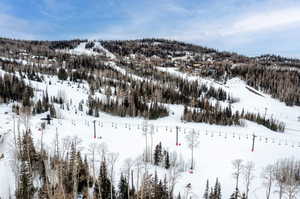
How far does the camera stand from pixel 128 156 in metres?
51.7

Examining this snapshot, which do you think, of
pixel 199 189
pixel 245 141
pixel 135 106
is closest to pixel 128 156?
pixel 199 189

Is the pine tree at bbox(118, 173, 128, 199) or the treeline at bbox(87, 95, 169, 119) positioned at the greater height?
the treeline at bbox(87, 95, 169, 119)

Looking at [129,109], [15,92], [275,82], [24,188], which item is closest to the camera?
[24,188]

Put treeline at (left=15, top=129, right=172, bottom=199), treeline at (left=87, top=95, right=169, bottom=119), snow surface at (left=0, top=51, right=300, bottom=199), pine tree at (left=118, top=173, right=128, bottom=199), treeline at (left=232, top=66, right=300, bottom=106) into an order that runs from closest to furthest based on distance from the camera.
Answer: treeline at (left=15, top=129, right=172, bottom=199), pine tree at (left=118, top=173, right=128, bottom=199), snow surface at (left=0, top=51, right=300, bottom=199), treeline at (left=87, top=95, right=169, bottom=119), treeline at (left=232, top=66, right=300, bottom=106)

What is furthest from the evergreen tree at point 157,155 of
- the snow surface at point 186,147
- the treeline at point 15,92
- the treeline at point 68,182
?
the treeline at point 15,92

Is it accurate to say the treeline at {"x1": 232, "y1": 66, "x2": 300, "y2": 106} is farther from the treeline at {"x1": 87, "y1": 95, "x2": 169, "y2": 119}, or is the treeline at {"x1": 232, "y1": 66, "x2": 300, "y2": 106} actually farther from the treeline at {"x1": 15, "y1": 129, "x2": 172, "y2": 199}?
the treeline at {"x1": 15, "y1": 129, "x2": 172, "y2": 199}

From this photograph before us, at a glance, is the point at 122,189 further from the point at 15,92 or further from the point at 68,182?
the point at 15,92

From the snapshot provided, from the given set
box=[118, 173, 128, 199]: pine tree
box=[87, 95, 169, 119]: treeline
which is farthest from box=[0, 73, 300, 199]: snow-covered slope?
box=[87, 95, 169, 119]: treeline

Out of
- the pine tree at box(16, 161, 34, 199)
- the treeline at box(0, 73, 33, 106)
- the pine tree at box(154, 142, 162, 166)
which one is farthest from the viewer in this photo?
the treeline at box(0, 73, 33, 106)

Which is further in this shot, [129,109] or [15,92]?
[129,109]

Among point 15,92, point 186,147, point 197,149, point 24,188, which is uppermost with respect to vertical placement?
point 15,92

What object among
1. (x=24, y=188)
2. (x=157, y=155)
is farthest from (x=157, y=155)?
(x=24, y=188)

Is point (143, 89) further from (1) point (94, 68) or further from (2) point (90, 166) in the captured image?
(2) point (90, 166)

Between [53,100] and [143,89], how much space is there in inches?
1784
